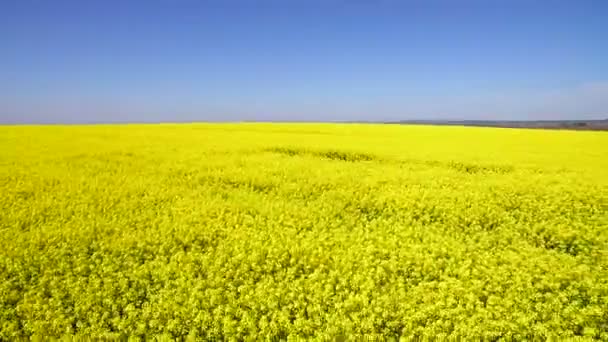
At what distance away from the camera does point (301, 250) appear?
1103 cm

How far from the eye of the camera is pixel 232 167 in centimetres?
2108

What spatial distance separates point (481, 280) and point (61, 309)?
28.3ft

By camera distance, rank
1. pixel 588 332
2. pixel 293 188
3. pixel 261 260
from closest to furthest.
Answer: pixel 588 332
pixel 261 260
pixel 293 188

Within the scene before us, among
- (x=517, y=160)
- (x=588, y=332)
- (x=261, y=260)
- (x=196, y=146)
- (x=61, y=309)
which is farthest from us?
(x=196, y=146)

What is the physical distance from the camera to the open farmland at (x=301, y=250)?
817 cm

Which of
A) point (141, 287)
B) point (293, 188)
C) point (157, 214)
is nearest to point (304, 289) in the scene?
point (141, 287)

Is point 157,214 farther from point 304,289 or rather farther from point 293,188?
point 304,289

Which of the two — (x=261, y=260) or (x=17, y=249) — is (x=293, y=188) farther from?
(x=17, y=249)

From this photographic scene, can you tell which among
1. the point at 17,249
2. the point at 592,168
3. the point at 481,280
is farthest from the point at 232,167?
the point at 592,168

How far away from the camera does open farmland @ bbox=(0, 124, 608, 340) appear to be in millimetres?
8172

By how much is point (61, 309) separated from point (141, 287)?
1591mm

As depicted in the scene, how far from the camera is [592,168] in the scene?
69.8ft

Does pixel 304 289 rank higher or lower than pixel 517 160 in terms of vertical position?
lower

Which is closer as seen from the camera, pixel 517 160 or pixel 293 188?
pixel 293 188
